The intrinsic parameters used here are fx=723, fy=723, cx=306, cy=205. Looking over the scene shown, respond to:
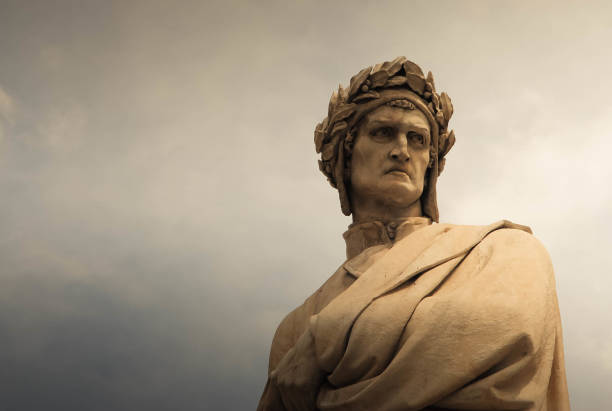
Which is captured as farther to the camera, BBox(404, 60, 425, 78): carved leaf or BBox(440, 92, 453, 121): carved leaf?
BBox(440, 92, 453, 121): carved leaf

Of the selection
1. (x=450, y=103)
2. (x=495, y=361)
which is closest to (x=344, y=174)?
(x=450, y=103)

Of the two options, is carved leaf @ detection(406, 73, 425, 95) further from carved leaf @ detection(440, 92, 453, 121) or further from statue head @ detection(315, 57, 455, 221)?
carved leaf @ detection(440, 92, 453, 121)

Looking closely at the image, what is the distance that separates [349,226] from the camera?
6.37 metres

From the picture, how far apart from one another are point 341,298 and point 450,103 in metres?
2.52

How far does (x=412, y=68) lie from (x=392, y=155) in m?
0.80

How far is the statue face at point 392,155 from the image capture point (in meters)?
6.02

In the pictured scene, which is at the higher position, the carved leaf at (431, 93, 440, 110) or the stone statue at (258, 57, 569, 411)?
the carved leaf at (431, 93, 440, 110)

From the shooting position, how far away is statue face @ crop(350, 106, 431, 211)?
19.7 ft

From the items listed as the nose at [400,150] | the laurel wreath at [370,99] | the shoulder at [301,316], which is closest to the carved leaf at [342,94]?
the laurel wreath at [370,99]

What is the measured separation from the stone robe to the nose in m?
0.97

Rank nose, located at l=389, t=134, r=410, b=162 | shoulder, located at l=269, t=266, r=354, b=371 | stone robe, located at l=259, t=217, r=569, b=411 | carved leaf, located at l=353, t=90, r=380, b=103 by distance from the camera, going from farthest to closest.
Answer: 1. carved leaf, located at l=353, t=90, r=380, b=103
2. nose, located at l=389, t=134, r=410, b=162
3. shoulder, located at l=269, t=266, r=354, b=371
4. stone robe, located at l=259, t=217, r=569, b=411

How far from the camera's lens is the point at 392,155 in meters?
6.00

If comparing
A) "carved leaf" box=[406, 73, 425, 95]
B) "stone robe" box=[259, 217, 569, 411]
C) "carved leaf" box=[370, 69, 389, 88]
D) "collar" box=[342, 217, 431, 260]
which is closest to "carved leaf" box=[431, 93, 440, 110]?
"carved leaf" box=[406, 73, 425, 95]

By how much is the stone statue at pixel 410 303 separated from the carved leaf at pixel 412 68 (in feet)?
0.03
